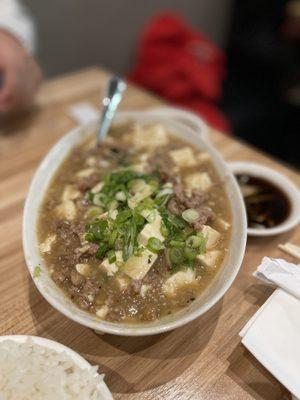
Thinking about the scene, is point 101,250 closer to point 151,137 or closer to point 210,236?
point 210,236

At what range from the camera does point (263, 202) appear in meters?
2.16

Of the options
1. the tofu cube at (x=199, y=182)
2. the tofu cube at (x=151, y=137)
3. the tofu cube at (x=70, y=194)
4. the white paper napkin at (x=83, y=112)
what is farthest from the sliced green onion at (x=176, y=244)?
the white paper napkin at (x=83, y=112)

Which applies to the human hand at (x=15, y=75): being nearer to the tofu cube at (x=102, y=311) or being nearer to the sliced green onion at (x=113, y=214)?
the sliced green onion at (x=113, y=214)

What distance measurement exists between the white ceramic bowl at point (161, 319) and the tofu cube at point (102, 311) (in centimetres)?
3

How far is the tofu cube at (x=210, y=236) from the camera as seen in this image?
1627mm

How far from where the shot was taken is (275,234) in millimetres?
1942

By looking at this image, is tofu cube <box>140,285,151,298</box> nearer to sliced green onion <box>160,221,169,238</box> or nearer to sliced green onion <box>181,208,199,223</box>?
sliced green onion <box>160,221,169,238</box>

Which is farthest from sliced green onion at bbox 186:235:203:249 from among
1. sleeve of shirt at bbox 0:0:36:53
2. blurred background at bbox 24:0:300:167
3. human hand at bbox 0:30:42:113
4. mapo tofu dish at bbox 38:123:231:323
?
blurred background at bbox 24:0:300:167

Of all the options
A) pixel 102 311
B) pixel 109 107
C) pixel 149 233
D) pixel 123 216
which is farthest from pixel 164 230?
pixel 109 107

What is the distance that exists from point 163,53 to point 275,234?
3.07m

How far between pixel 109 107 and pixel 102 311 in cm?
146

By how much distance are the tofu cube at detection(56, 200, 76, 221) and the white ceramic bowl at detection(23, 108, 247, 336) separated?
11 centimetres

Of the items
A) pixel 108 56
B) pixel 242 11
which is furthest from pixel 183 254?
pixel 242 11

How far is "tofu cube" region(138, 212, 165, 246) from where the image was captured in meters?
1.56
